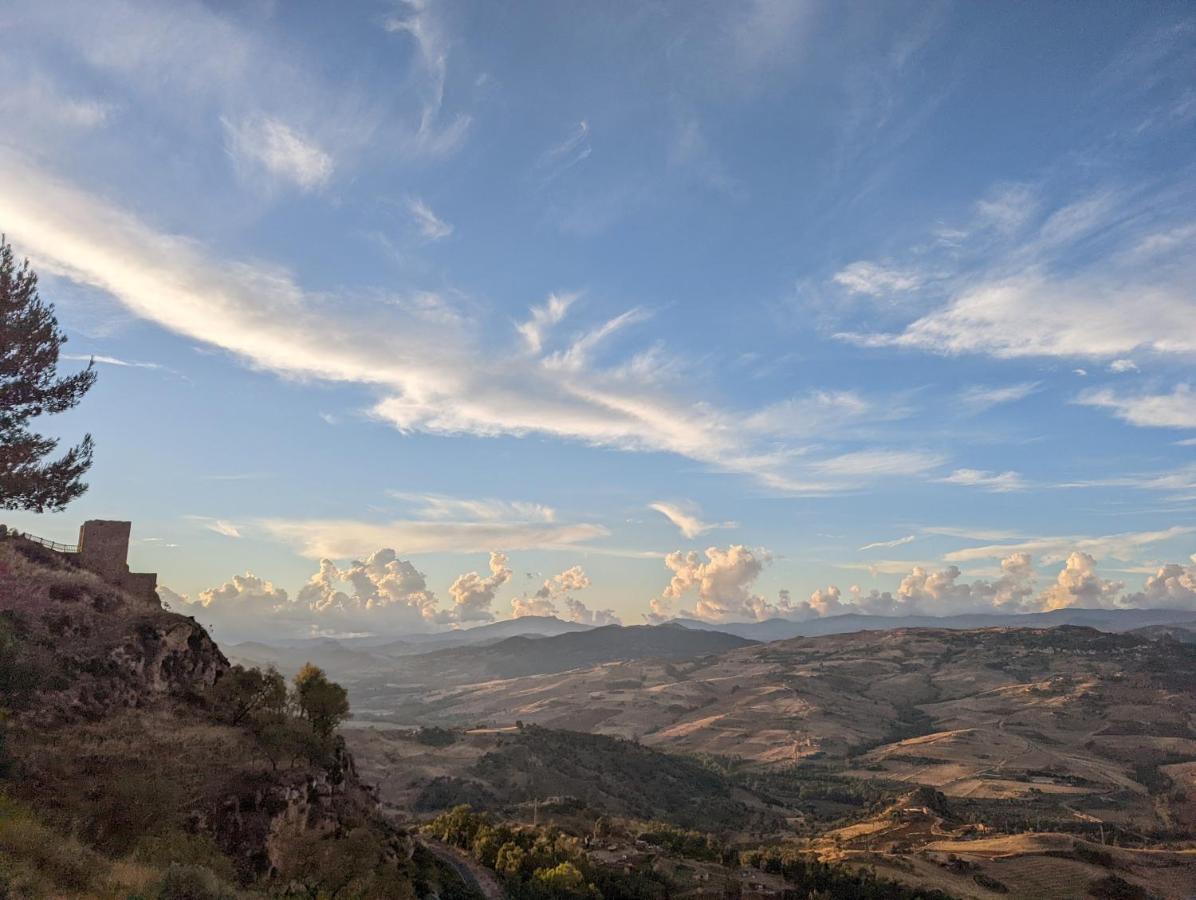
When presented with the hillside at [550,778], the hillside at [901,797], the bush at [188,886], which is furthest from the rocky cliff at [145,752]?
the hillside at [550,778]

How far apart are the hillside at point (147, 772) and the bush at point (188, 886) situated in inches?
1.9

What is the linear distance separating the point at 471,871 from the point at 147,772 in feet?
112

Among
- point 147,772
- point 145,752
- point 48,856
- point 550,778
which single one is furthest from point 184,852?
point 550,778

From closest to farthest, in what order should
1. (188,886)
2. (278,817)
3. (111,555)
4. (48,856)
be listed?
(188,886) → (48,856) → (278,817) → (111,555)

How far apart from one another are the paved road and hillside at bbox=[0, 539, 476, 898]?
6.04m

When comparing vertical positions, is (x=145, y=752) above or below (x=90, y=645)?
below

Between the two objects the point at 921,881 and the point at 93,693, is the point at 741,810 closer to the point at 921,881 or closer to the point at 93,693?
the point at 921,881

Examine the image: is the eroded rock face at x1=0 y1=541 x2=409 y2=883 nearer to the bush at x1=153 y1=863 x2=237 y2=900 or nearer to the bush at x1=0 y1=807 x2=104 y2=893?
the bush at x1=0 y1=807 x2=104 y2=893

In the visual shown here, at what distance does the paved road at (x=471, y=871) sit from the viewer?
54375 mm

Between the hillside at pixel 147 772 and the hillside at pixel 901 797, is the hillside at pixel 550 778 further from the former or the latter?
the hillside at pixel 147 772

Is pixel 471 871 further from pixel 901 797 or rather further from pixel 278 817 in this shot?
pixel 901 797

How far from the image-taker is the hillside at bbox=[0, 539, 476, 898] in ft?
75.9

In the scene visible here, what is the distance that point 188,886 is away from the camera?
18828 millimetres

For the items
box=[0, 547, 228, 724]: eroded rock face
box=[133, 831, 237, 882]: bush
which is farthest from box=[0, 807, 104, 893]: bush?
box=[0, 547, 228, 724]: eroded rock face
